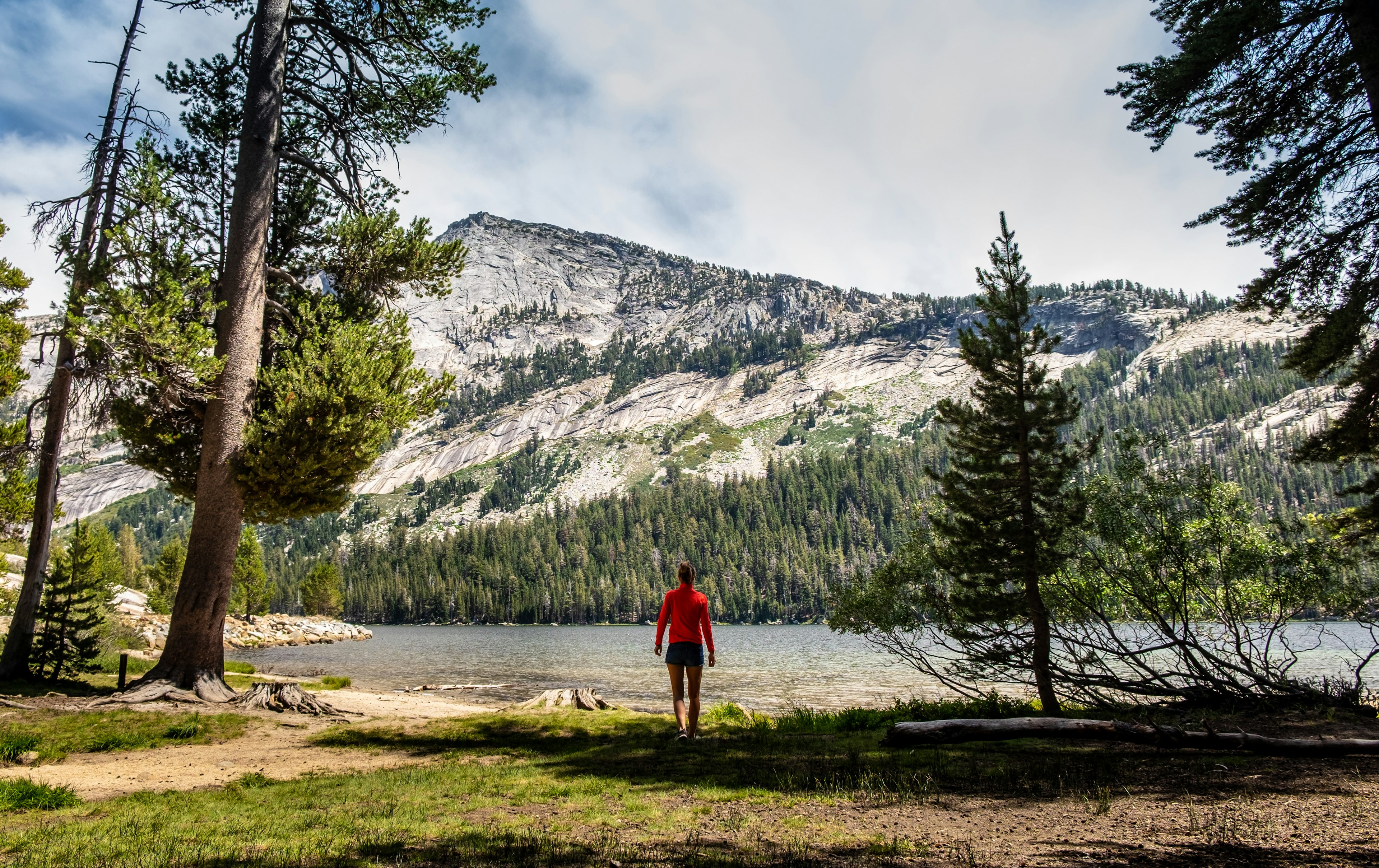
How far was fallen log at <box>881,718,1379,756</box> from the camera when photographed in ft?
25.3

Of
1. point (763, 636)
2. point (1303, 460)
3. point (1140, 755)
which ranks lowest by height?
point (763, 636)

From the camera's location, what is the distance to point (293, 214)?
15.8 metres

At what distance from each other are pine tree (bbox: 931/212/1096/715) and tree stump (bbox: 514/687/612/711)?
928 cm

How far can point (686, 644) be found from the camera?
1000 cm

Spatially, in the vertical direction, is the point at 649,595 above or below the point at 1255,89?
below

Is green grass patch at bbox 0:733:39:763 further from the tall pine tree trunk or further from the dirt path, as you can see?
the tall pine tree trunk

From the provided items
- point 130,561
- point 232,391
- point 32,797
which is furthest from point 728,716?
point 130,561

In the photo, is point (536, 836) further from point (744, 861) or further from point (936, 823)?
point (936, 823)

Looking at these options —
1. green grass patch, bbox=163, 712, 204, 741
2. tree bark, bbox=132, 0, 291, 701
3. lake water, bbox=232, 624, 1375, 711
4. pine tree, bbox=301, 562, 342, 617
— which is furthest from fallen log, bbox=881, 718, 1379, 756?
pine tree, bbox=301, 562, 342, 617

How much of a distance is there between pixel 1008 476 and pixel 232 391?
656 inches

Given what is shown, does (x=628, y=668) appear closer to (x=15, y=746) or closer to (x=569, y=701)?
(x=569, y=701)

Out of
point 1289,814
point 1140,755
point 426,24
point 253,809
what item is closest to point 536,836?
point 253,809

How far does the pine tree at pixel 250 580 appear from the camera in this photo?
2480 inches

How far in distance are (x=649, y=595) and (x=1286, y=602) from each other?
134 metres
